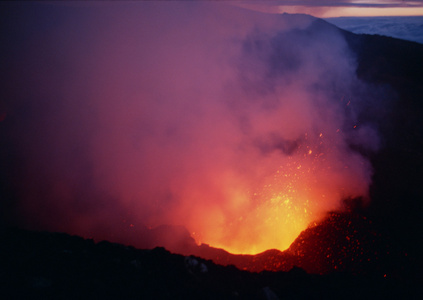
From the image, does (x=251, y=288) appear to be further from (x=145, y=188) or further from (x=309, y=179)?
(x=309, y=179)

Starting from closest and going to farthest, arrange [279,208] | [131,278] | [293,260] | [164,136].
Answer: [131,278] → [293,260] → [279,208] → [164,136]

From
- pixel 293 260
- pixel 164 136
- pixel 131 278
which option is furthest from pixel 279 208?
pixel 131 278

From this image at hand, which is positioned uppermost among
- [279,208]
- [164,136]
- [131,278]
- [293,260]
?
[164,136]

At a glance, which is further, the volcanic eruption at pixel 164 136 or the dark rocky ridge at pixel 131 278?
the volcanic eruption at pixel 164 136

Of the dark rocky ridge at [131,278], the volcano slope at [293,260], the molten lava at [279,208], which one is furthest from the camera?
the molten lava at [279,208]

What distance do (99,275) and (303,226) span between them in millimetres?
4543

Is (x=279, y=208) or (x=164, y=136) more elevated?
(x=164, y=136)

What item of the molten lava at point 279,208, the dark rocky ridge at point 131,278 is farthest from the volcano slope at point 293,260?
the molten lava at point 279,208

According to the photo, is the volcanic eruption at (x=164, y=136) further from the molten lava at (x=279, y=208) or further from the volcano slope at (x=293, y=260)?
the volcano slope at (x=293, y=260)

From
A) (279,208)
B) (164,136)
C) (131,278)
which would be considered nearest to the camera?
(131,278)

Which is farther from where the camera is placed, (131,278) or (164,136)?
(164,136)

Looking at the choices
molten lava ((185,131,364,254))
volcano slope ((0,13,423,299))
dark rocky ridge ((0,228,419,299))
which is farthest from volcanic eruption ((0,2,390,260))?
dark rocky ridge ((0,228,419,299))

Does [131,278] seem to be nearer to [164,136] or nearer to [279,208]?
[164,136]

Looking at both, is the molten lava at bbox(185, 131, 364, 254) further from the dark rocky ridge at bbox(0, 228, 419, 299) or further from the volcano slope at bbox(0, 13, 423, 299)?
the dark rocky ridge at bbox(0, 228, 419, 299)
